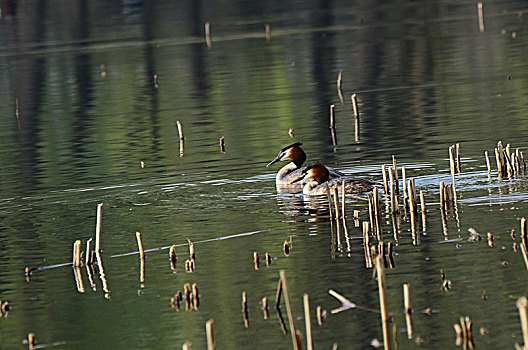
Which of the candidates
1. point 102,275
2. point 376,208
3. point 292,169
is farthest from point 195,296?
point 292,169

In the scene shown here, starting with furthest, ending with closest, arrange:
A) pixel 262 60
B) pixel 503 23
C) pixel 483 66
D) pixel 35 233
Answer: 1. pixel 503 23
2. pixel 262 60
3. pixel 483 66
4. pixel 35 233

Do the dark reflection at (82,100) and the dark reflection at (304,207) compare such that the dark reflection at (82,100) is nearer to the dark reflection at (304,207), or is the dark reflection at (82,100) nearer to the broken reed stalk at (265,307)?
the dark reflection at (304,207)

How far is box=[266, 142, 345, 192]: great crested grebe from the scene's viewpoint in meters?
17.8

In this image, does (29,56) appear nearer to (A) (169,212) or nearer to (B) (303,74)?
(B) (303,74)

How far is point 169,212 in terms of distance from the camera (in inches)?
635

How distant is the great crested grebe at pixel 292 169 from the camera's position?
17812 mm

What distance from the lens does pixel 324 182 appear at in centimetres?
1708

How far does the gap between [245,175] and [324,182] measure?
2.28m

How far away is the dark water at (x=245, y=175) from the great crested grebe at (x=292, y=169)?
322 millimetres

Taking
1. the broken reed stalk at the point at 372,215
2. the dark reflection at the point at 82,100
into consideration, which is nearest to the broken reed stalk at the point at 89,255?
the broken reed stalk at the point at 372,215

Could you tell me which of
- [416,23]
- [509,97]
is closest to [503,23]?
[416,23]


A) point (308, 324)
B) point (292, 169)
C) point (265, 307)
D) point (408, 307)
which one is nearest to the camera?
point (308, 324)

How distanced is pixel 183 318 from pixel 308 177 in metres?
6.89

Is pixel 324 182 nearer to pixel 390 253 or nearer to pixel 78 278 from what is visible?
pixel 390 253
